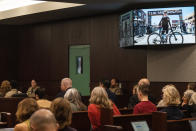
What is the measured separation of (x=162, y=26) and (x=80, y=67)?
5.11 metres

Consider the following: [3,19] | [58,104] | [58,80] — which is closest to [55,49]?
[58,80]

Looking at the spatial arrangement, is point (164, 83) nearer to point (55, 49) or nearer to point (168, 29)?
point (168, 29)

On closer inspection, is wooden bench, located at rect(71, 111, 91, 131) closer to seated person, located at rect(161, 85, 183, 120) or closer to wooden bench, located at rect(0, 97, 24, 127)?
seated person, located at rect(161, 85, 183, 120)

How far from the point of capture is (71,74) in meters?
16.3

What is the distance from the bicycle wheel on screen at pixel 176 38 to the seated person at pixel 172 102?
222 inches

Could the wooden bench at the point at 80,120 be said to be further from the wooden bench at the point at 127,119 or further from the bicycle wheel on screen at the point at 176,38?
the bicycle wheel on screen at the point at 176,38

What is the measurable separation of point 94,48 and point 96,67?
0.73m

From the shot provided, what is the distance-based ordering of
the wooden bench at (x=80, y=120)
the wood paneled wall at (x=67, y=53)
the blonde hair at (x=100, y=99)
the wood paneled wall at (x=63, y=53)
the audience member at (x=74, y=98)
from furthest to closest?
the wood paneled wall at (x=67, y=53) < the wood paneled wall at (x=63, y=53) < the audience member at (x=74, y=98) < the wooden bench at (x=80, y=120) < the blonde hair at (x=100, y=99)

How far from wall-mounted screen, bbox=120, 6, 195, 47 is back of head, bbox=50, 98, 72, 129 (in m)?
7.73

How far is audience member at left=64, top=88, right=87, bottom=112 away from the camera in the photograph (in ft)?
22.5

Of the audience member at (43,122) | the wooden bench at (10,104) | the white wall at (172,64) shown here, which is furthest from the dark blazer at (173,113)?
the white wall at (172,64)

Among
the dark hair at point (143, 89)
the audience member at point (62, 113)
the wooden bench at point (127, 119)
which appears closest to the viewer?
the audience member at point (62, 113)

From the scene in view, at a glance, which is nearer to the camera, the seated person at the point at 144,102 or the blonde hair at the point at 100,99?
the blonde hair at the point at 100,99

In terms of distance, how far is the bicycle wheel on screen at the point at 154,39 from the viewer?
1176cm
